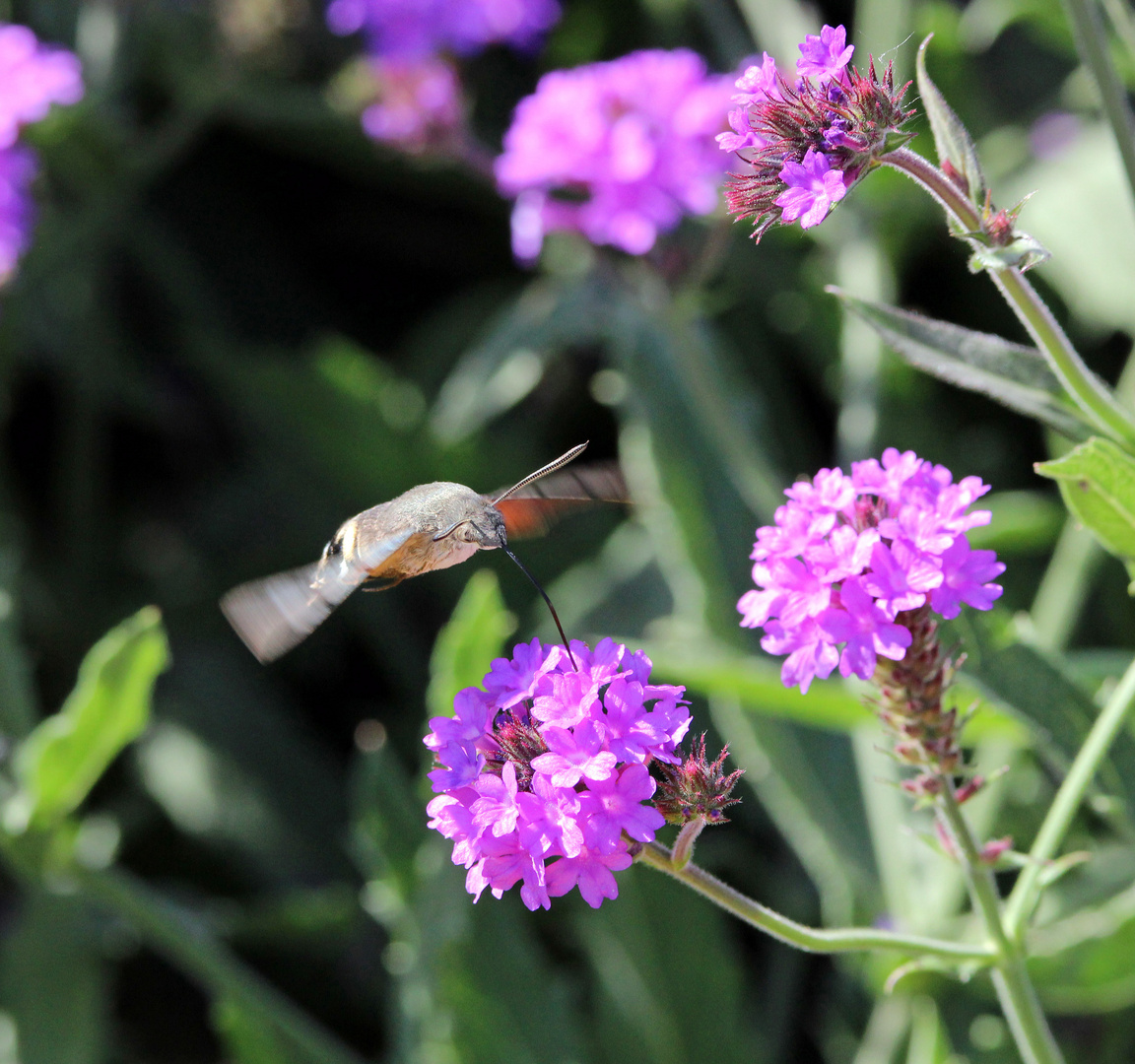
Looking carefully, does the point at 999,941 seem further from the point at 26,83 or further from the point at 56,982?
the point at 26,83

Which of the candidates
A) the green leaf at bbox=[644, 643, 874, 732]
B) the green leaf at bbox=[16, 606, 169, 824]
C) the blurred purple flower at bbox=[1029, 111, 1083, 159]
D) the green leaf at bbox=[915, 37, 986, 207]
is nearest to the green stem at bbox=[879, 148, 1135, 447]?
the green leaf at bbox=[915, 37, 986, 207]

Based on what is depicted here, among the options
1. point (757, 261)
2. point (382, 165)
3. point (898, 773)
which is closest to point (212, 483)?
point (382, 165)

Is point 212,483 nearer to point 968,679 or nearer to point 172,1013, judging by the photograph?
point 172,1013

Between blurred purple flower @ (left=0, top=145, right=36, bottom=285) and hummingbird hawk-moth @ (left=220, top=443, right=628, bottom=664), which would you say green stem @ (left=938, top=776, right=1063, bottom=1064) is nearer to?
hummingbird hawk-moth @ (left=220, top=443, right=628, bottom=664)

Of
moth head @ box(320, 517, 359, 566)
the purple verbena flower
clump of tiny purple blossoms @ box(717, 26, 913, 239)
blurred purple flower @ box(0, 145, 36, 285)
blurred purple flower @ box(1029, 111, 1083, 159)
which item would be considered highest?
blurred purple flower @ box(0, 145, 36, 285)

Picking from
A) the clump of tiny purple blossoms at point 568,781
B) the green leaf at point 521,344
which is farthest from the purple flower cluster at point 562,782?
the green leaf at point 521,344

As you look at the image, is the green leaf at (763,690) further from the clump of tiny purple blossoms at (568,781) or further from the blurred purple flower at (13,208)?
the blurred purple flower at (13,208)

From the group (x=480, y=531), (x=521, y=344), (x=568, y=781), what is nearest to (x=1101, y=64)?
(x=480, y=531)
